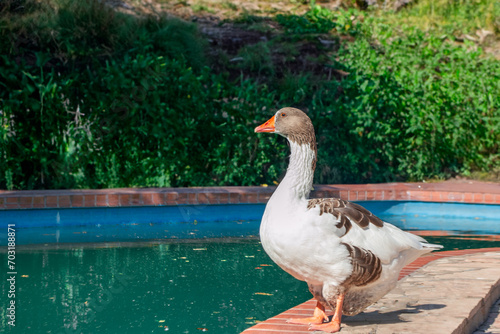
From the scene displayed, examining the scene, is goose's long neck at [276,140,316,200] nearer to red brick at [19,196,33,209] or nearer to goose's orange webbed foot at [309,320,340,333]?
goose's orange webbed foot at [309,320,340,333]

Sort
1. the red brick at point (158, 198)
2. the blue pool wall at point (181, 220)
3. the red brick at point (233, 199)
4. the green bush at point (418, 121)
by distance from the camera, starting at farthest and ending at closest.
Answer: the green bush at point (418, 121) → the red brick at point (233, 199) → the red brick at point (158, 198) → the blue pool wall at point (181, 220)

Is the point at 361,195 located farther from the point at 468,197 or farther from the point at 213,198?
the point at 213,198

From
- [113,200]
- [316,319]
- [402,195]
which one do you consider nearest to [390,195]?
[402,195]

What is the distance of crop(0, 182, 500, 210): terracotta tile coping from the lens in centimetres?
641

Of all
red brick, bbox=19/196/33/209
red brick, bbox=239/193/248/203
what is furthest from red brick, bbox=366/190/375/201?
red brick, bbox=19/196/33/209

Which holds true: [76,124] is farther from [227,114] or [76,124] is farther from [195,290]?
[195,290]

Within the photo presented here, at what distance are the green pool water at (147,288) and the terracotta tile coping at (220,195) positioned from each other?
946mm

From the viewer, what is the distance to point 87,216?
21.6 feet

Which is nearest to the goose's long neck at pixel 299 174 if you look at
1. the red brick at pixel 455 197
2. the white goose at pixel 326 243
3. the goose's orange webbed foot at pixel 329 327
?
the white goose at pixel 326 243

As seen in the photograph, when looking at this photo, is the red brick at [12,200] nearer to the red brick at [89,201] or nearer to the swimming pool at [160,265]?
the swimming pool at [160,265]

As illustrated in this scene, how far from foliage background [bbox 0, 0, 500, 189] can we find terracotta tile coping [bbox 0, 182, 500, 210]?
0.67m

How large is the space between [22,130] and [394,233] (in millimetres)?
5729

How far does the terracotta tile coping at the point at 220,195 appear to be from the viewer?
21.0ft

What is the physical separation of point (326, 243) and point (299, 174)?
1.27 ft
